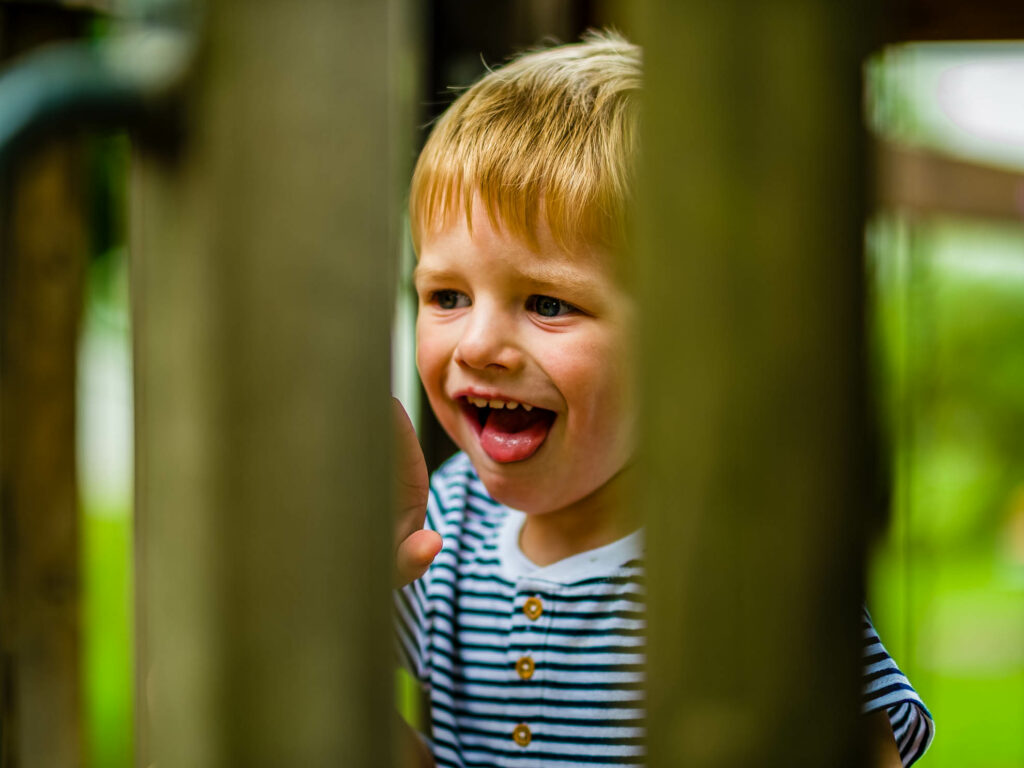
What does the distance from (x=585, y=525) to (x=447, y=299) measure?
1.13ft

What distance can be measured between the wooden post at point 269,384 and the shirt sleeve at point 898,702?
75 centimetres

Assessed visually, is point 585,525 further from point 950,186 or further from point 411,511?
point 950,186

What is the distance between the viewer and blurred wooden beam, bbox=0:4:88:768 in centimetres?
176

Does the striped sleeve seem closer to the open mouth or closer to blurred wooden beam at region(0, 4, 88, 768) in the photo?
the open mouth

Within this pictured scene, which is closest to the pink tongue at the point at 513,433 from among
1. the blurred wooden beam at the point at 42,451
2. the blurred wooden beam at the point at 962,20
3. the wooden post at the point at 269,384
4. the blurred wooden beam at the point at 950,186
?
the wooden post at the point at 269,384

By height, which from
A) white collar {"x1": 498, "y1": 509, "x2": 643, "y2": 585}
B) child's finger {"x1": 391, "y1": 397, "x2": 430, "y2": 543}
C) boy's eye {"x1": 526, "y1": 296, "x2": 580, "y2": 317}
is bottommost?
white collar {"x1": 498, "y1": 509, "x2": 643, "y2": 585}

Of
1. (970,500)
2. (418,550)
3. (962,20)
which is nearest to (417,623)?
(418,550)

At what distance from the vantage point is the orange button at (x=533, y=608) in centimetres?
134

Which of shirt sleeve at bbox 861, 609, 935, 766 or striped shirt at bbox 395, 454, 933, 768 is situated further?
striped shirt at bbox 395, 454, 933, 768

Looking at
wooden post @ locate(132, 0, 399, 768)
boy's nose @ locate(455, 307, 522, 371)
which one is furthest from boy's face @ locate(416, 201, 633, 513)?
wooden post @ locate(132, 0, 399, 768)

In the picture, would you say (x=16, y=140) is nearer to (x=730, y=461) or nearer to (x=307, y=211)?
(x=307, y=211)

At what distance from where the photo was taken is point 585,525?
1.36 metres

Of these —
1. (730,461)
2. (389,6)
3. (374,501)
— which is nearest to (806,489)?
(730,461)

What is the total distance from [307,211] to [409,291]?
1134 mm
